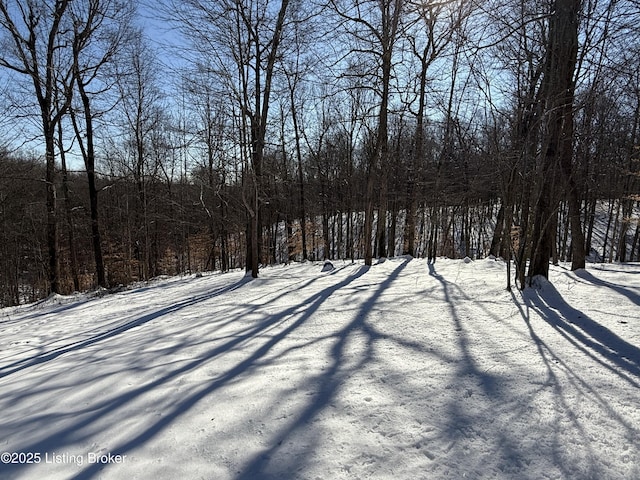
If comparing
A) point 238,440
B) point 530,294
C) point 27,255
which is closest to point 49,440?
point 238,440

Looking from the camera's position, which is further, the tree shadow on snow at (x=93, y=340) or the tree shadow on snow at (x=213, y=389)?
the tree shadow on snow at (x=93, y=340)

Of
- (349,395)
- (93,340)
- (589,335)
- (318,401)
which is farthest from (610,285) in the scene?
(93,340)

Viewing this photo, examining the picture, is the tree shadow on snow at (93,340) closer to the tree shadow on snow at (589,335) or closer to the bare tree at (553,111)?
the tree shadow on snow at (589,335)

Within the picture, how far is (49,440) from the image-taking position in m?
1.82

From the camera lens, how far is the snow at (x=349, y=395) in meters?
1.51

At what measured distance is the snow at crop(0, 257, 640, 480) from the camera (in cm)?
151

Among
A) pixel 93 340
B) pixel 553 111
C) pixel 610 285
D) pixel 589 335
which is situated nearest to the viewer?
pixel 589 335

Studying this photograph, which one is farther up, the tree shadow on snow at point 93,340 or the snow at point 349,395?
the snow at point 349,395

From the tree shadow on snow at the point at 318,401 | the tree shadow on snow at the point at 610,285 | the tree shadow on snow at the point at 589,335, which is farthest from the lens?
the tree shadow on snow at the point at 610,285

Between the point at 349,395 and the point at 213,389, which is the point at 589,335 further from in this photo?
the point at 213,389

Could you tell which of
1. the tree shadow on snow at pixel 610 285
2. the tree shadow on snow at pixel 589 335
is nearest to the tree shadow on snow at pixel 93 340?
the tree shadow on snow at pixel 589 335

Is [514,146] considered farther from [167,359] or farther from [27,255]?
[27,255]

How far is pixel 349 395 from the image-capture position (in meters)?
2.04

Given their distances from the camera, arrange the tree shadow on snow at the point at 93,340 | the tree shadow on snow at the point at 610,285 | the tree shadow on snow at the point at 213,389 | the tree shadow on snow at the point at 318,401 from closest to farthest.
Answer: the tree shadow on snow at the point at 318,401, the tree shadow on snow at the point at 213,389, the tree shadow on snow at the point at 93,340, the tree shadow on snow at the point at 610,285
